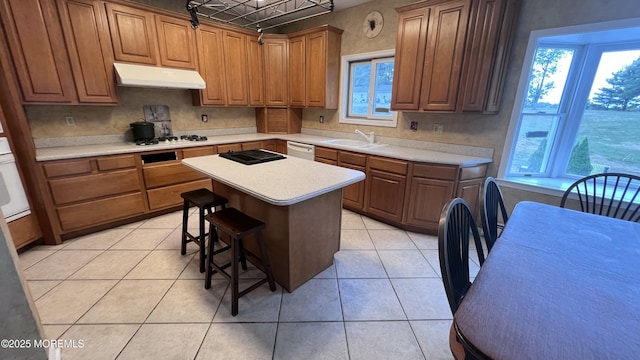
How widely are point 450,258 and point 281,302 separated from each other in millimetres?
1293

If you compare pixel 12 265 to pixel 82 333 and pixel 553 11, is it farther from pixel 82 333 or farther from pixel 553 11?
pixel 553 11

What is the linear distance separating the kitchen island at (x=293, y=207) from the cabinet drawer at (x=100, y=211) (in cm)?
128

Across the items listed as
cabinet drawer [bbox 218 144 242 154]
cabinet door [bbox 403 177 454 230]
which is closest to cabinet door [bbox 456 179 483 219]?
cabinet door [bbox 403 177 454 230]

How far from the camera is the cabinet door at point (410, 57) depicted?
2.76m

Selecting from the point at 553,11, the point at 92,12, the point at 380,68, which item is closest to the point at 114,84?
the point at 92,12

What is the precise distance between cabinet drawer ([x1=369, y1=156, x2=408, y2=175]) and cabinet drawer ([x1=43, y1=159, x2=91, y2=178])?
3075 millimetres

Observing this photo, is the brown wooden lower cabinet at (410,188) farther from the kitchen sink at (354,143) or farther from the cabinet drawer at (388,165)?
the kitchen sink at (354,143)

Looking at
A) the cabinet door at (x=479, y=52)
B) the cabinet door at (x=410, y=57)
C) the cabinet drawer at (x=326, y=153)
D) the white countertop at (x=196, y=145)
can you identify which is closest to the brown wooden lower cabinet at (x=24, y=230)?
the white countertop at (x=196, y=145)

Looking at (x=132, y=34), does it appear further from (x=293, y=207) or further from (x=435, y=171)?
(x=435, y=171)

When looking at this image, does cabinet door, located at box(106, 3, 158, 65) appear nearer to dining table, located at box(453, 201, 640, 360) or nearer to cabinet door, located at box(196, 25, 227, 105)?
cabinet door, located at box(196, 25, 227, 105)

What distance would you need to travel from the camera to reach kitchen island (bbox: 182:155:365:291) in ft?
5.57

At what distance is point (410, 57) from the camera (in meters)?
2.88

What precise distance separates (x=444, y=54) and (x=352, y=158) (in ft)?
4.91

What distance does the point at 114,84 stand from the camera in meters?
2.88
